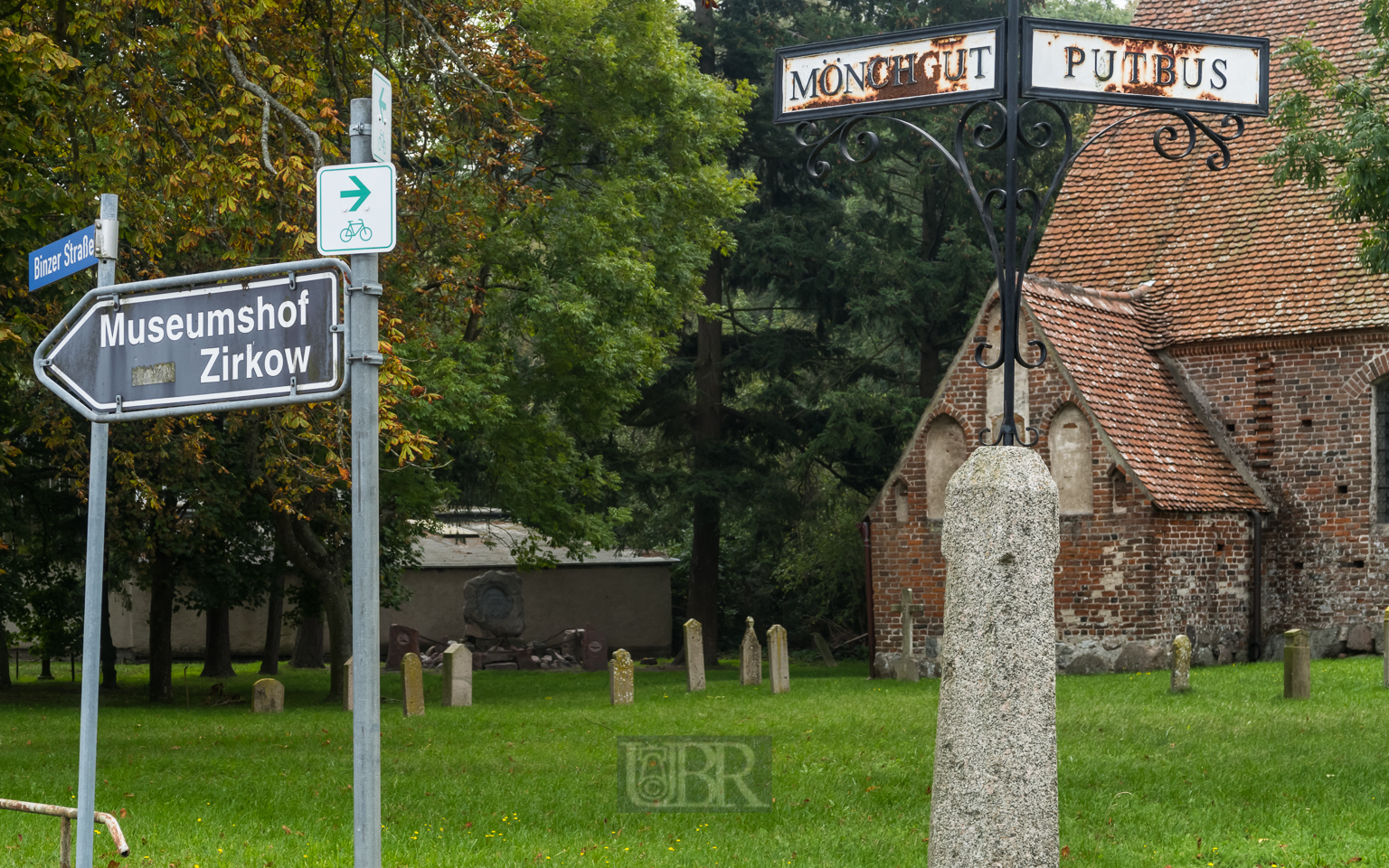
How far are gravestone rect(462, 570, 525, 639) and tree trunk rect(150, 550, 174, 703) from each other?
423 inches

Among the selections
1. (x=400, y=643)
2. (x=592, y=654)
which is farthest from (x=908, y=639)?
(x=400, y=643)

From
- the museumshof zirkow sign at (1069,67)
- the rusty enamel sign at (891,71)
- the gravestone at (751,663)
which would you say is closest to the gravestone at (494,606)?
the gravestone at (751,663)

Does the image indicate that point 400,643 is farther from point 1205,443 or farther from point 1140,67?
point 1140,67

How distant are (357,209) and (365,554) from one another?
968 mm

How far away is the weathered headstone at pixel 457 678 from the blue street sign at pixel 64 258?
14.4m

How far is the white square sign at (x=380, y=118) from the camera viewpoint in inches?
160

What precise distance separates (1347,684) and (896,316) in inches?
541

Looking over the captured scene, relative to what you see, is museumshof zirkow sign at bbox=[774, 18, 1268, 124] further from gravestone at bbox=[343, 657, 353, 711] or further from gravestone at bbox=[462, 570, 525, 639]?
gravestone at bbox=[462, 570, 525, 639]

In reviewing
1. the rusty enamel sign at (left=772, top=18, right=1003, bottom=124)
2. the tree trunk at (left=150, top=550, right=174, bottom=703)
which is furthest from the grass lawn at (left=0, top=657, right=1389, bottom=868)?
the tree trunk at (left=150, top=550, right=174, bottom=703)

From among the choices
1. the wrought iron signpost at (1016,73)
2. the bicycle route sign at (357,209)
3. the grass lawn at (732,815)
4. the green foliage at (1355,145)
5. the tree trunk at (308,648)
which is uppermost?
the green foliage at (1355,145)

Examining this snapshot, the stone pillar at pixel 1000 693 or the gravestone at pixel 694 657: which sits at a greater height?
the stone pillar at pixel 1000 693

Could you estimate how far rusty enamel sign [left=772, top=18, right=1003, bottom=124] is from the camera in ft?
19.7

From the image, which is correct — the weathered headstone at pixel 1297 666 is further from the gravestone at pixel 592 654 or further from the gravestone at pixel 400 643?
the gravestone at pixel 400 643

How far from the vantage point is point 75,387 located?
4.62 metres
